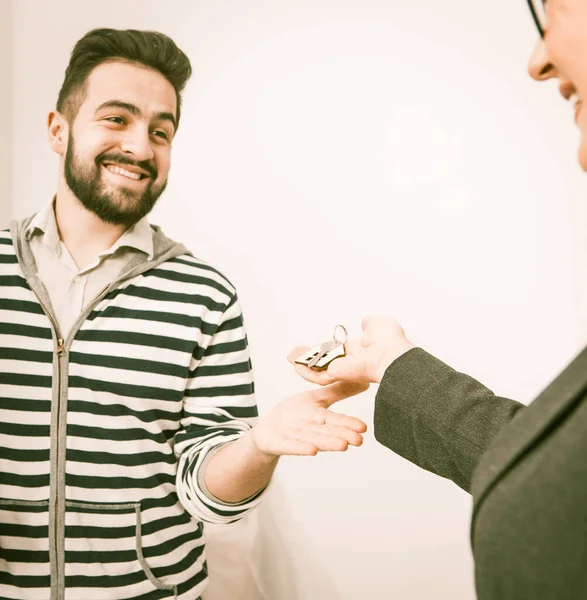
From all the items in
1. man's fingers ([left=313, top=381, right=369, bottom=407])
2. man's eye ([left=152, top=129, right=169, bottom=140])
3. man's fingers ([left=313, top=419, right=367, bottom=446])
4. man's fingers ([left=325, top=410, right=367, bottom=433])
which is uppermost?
man's eye ([left=152, top=129, right=169, bottom=140])

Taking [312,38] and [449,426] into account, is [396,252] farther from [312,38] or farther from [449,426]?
[449,426]

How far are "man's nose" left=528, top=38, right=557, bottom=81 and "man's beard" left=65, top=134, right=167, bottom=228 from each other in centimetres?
79

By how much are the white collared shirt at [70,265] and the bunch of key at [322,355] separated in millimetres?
392

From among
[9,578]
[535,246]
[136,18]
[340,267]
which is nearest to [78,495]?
Answer: [9,578]

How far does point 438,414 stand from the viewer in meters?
0.63

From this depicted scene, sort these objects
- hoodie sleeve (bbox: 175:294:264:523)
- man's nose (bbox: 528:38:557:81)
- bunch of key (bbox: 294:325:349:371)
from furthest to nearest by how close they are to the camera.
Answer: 1. hoodie sleeve (bbox: 175:294:264:523)
2. bunch of key (bbox: 294:325:349:371)
3. man's nose (bbox: 528:38:557:81)

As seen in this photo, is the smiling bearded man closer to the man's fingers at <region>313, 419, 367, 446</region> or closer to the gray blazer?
the man's fingers at <region>313, 419, 367, 446</region>

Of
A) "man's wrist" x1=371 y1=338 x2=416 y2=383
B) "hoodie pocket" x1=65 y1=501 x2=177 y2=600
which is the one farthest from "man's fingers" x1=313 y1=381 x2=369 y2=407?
"hoodie pocket" x1=65 y1=501 x2=177 y2=600

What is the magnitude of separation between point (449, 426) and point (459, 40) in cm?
113

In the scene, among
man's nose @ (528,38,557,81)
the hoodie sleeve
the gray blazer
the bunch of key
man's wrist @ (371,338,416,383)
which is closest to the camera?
the gray blazer

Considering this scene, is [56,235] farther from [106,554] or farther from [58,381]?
[106,554]

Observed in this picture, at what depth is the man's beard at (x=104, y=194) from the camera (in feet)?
3.50

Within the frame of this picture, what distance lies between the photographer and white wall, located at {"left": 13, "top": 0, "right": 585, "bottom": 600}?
4.50ft

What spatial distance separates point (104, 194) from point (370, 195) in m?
0.70
